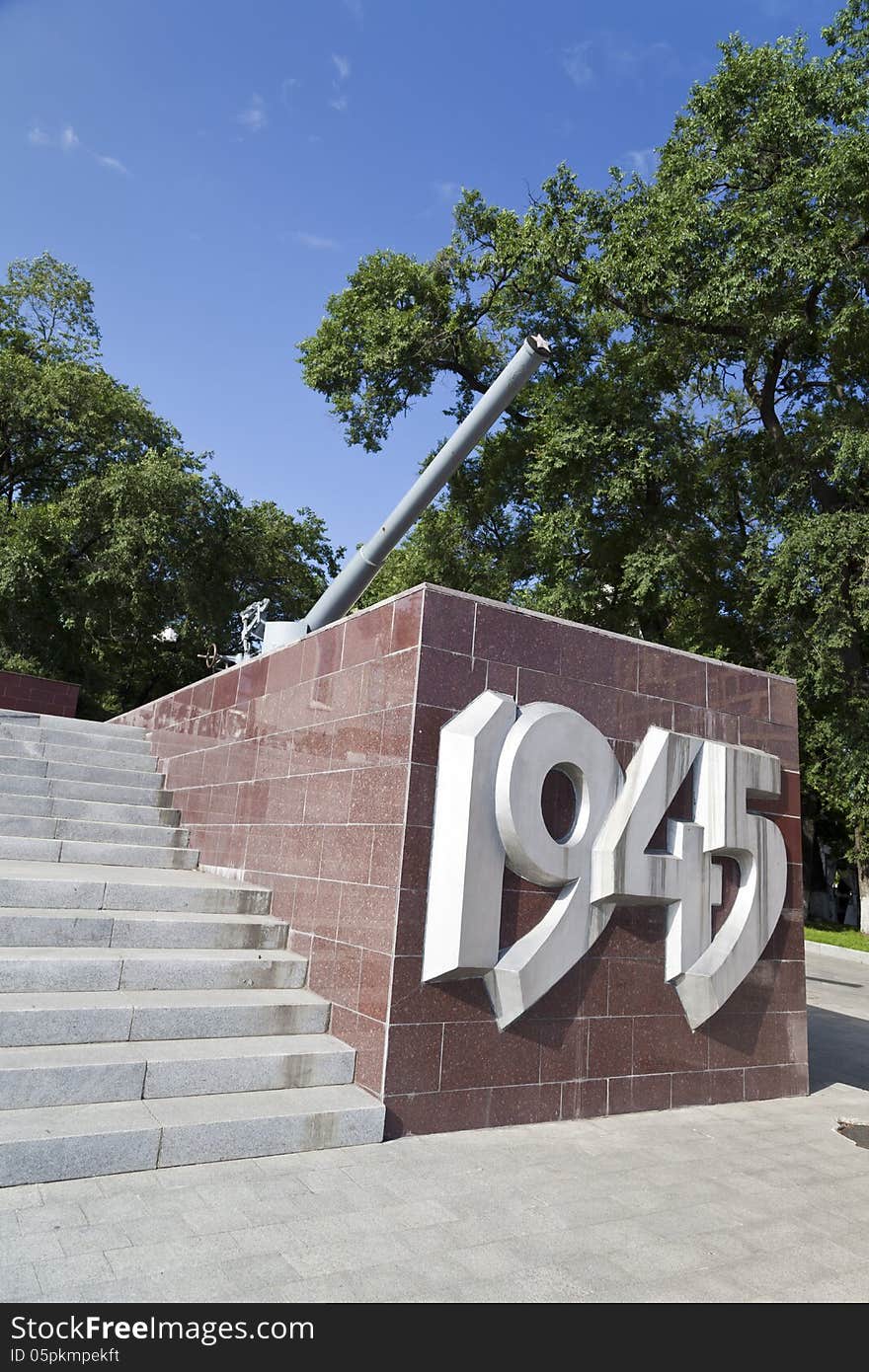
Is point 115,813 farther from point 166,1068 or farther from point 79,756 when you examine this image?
point 166,1068

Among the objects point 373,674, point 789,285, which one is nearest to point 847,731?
point 789,285

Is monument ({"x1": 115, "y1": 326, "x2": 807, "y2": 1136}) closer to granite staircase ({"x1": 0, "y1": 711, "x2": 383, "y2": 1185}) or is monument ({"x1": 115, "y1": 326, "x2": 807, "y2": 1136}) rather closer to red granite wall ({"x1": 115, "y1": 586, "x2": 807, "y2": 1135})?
red granite wall ({"x1": 115, "y1": 586, "x2": 807, "y2": 1135})

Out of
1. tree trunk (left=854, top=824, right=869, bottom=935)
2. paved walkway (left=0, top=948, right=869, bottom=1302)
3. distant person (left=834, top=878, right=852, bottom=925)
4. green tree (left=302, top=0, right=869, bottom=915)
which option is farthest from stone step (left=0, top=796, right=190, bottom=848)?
distant person (left=834, top=878, right=852, bottom=925)

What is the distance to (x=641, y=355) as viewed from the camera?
1891 centimetres

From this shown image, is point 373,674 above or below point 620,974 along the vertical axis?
above

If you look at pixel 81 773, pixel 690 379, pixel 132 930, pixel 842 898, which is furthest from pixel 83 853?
pixel 842 898

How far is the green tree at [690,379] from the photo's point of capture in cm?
1538

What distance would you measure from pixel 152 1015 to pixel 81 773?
513 centimetres

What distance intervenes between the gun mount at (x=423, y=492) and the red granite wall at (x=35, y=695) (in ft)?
30.9

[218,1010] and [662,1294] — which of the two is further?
[218,1010]

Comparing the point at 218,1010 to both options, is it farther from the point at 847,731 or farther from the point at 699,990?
the point at 847,731

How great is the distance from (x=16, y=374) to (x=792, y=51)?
20.5 metres

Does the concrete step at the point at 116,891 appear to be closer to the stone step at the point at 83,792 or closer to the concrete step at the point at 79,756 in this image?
the stone step at the point at 83,792

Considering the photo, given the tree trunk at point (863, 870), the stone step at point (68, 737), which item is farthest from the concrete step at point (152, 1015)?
the tree trunk at point (863, 870)
